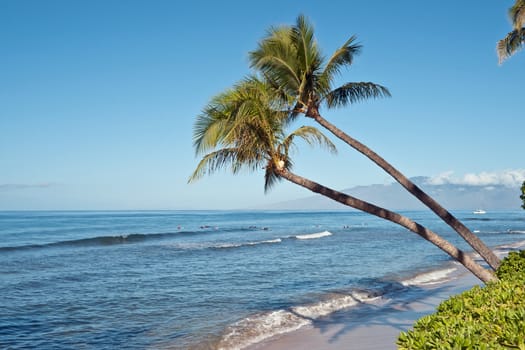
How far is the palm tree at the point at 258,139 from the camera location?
8328mm

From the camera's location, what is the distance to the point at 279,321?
40.0 feet

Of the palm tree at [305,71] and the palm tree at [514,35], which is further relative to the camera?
the palm tree at [514,35]

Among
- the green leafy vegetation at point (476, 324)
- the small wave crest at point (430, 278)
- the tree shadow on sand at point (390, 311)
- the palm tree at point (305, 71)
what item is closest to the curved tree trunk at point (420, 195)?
the palm tree at point (305, 71)

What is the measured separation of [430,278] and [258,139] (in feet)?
45.8

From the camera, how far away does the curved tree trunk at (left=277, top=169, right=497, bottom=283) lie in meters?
8.22

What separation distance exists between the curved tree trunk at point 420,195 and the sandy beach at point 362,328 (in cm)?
266

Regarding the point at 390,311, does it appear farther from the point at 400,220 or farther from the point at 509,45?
the point at 509,45

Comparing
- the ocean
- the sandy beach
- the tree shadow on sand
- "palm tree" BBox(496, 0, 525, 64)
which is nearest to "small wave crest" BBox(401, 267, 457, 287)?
the ocean

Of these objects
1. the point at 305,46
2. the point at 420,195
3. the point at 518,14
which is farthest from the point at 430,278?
the point at 305,46

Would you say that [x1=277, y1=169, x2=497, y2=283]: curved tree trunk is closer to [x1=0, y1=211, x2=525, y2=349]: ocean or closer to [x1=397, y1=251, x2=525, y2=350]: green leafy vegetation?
[x1=397, y1=251, x2=525, y2=350]: green leafy vegetation

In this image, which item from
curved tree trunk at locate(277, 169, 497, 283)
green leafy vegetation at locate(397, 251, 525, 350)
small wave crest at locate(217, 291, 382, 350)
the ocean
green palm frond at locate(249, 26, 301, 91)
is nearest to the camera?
green leafy vegetation at locate(397, 251, 525, 350)

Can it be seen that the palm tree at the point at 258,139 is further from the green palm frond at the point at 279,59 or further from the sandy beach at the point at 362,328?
the sandy beach at the point at 362,328

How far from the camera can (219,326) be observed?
11797 mm

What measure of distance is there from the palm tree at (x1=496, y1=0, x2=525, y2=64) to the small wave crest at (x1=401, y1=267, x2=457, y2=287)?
9.24m
